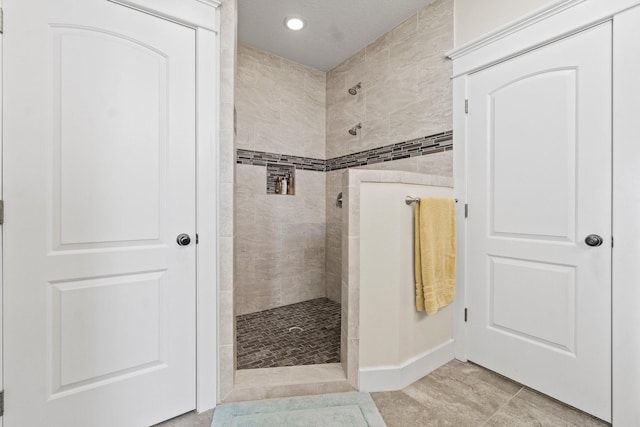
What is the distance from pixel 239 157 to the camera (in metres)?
2.74

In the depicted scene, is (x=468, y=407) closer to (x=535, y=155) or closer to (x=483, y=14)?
(x=535, y=155)

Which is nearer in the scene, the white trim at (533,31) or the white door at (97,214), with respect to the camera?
the white door at (97,214)

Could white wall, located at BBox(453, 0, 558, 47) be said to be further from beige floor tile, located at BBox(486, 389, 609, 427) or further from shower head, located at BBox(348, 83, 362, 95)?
beige floor tile, located at BBox(486, 389, 609, 427)

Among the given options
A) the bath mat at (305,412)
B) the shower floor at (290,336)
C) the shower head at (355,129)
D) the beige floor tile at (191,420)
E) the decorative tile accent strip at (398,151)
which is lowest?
the beige floor tile at (191,420)

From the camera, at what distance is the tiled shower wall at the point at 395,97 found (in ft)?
6.93

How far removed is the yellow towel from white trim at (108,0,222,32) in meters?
1.54

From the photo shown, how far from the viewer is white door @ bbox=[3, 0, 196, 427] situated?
3.61 ft

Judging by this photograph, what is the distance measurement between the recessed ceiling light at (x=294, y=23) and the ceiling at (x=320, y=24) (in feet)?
A: 0.12

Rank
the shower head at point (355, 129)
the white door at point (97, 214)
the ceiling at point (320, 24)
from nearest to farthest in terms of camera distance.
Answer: the white door at point (97, 214)
the ceiling at point (320, 24)
the shower head at point (355, 129)

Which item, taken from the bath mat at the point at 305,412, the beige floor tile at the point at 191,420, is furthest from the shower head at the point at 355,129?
the beige floor tile at the point at 191,420

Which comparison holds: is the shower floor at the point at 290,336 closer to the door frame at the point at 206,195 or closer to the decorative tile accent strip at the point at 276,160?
the door frame at the point at 206,195

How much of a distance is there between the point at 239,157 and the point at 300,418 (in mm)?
2190

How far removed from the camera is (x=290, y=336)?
7.38 ft

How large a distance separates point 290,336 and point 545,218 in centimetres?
193
